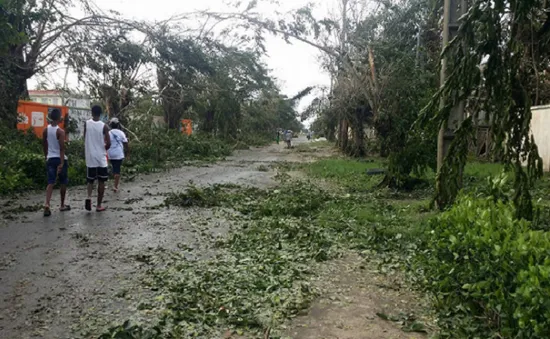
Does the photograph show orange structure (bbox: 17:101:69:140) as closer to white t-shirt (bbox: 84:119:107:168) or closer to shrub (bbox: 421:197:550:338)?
white t-shirt (bbox: 84:119:107:168)

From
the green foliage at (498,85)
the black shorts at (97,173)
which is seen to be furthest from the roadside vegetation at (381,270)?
the black shorts at (97,173)

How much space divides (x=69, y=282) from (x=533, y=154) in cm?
529

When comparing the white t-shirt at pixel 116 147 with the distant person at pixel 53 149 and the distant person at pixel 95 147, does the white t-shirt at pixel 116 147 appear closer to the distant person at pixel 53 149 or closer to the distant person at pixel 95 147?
the distant person at pixel 95 147

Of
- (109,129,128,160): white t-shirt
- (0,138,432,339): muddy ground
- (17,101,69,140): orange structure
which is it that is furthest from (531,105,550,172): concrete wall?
(17,101,69,140): orange structure

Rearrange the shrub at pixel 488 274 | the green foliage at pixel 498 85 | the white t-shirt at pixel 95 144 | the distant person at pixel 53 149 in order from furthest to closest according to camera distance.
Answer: the white t-shirt at pixel 95 144, the distant person at pixel 53 149, the green foliage at pixel 498 85, the shrub at pixel 488 274

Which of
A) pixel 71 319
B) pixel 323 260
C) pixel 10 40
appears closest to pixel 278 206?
pixel 323 260

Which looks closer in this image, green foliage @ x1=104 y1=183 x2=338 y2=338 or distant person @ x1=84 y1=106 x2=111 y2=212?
green foliage @ x1=104 y1=183 x2=338 y2=338

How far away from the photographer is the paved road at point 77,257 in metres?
3.75

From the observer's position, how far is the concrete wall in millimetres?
15148

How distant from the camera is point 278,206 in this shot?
8.73 meters

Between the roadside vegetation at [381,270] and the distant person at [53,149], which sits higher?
the distant person at [53,149]

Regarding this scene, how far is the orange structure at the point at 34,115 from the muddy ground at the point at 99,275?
29.2 feet

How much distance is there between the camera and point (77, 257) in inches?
211

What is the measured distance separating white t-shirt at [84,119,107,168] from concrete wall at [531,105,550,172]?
13909mm
